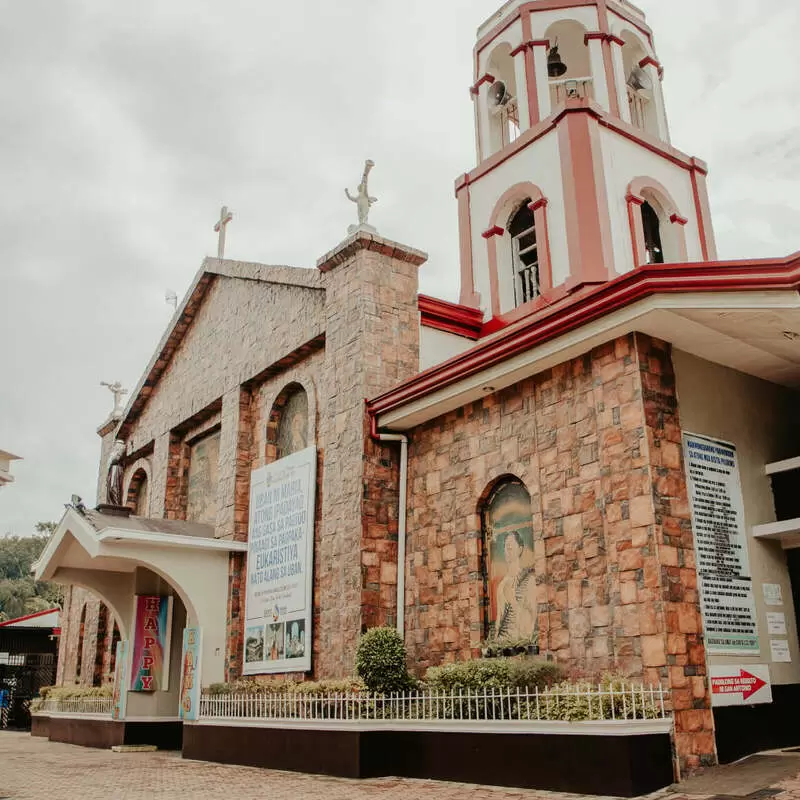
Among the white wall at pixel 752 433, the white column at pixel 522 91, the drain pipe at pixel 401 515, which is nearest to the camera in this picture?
the white wall at pixel 752 433

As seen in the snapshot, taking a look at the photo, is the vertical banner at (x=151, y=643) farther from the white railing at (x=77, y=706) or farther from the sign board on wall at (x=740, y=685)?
the sign board on wall at (x=740, y=685)

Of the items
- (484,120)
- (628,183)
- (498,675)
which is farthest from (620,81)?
(498,675)

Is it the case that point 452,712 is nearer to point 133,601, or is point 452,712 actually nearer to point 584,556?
point 584,556

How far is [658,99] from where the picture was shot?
62.6 ft

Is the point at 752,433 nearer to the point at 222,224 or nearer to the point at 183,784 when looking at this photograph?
the point at 183,784

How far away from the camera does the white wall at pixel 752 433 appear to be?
388 inches

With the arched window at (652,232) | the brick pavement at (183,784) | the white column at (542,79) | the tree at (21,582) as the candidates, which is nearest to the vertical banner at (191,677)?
the brick pavement at (183,784)

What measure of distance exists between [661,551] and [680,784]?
2204mm

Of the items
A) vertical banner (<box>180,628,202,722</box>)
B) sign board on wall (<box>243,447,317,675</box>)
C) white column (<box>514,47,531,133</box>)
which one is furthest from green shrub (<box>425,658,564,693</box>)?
white column (<box>514,47,531,133</box>)

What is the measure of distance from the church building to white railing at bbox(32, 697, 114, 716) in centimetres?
130

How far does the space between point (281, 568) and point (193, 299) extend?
327 inches

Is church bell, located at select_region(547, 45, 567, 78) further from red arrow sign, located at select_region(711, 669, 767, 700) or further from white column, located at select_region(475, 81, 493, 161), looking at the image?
red arrow sign, located at select_region(711, 669, 767, 700)

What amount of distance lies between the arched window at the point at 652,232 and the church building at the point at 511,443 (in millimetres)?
A: 80

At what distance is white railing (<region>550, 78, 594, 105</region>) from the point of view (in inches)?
715
